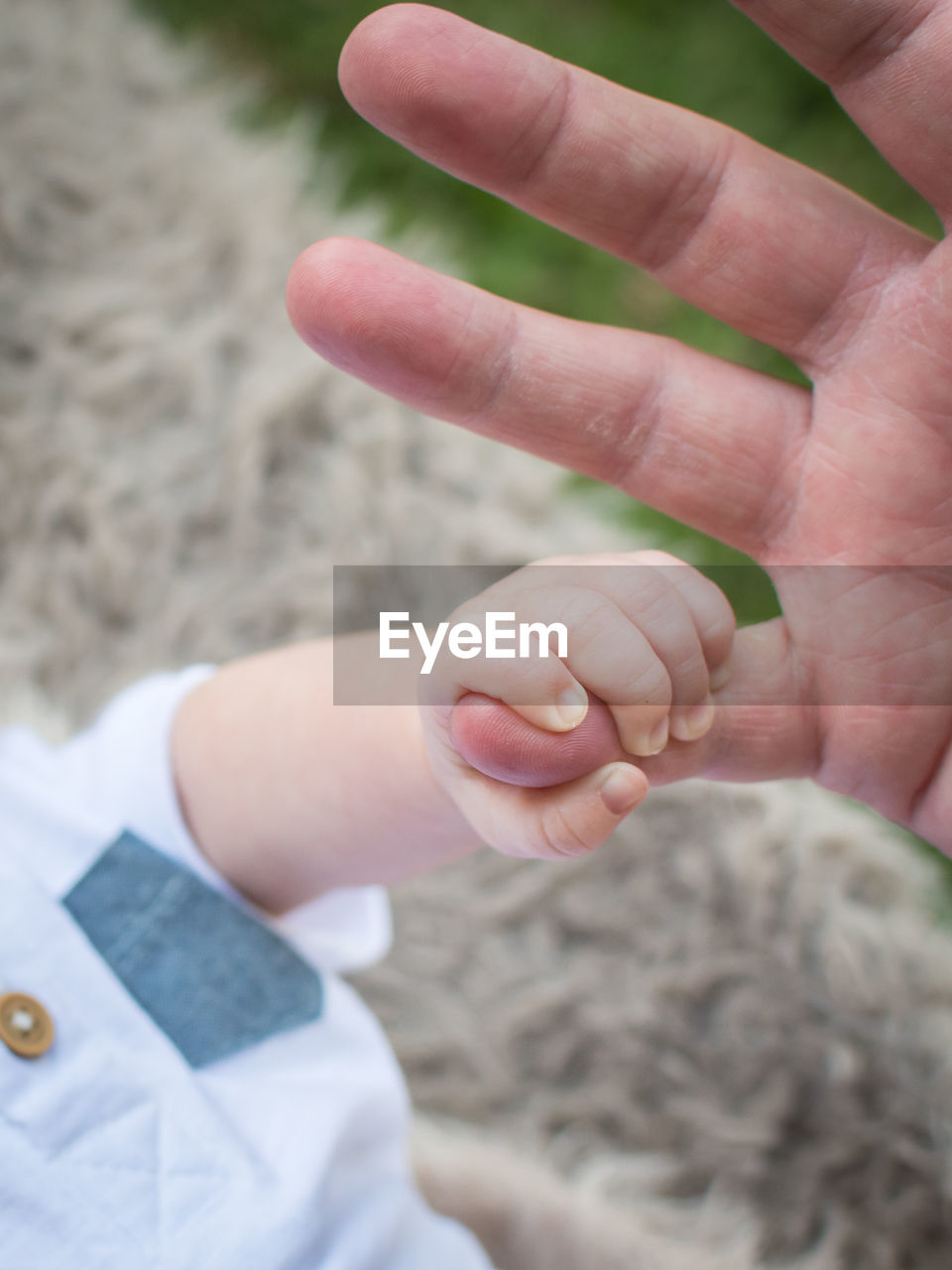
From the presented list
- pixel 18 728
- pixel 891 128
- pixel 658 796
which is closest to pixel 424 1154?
pixel 658 796

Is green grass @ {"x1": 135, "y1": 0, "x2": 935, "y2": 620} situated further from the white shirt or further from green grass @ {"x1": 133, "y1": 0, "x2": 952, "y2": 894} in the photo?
the white shirt

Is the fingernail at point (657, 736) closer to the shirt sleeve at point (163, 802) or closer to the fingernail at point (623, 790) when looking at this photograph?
the fingernail at point (623, 790)

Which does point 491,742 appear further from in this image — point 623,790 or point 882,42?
point 882,42

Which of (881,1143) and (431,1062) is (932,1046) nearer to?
(881,1143)

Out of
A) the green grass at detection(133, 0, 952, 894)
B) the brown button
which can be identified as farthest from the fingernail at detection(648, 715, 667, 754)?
the green grass at detection(133, 0, 952, 894)

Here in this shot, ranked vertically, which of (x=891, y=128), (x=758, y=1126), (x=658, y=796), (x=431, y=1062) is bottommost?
(x=431, y=1062)

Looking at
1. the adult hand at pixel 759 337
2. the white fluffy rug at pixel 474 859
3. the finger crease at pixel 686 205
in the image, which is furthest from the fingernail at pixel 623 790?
the white fluffy rug at pixel 474 859

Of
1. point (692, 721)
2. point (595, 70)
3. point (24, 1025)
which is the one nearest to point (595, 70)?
point (595, 70)
